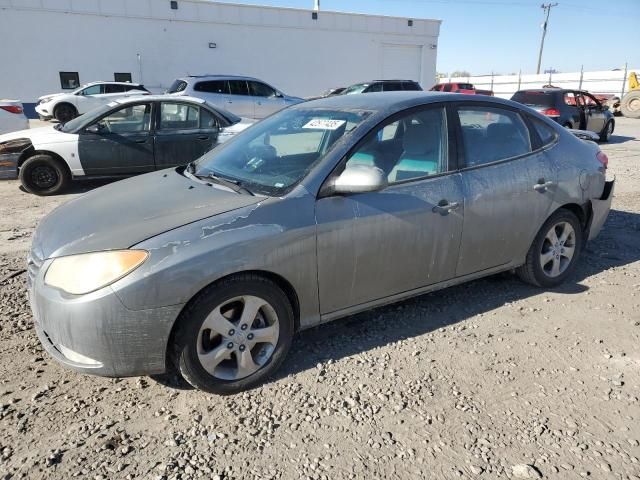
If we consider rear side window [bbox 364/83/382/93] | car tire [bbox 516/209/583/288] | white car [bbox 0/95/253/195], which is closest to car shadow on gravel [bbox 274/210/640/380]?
car tire [bbox 516/209/583/288]

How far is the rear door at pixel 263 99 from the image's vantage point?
16.2m

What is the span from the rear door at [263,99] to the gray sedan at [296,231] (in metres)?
12.6

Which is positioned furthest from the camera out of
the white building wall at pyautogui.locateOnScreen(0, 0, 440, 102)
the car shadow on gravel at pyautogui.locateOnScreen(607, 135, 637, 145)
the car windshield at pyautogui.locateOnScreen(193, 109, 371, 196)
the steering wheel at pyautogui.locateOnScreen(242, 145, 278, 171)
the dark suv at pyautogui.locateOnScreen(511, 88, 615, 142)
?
the white building wall at pyautogui.locateOnScreen(0, 0, 440, 102)

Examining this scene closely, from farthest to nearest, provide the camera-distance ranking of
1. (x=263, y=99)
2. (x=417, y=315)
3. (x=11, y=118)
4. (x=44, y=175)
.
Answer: (x=263, y=99)
(x=11, y=118)
(x=44, y=175)
(x=417, y=315)

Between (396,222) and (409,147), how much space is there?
2.01 ft

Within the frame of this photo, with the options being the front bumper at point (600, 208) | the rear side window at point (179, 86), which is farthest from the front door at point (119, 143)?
the rear side window at point (179, 86)

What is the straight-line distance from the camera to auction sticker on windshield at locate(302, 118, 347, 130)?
11.4 ft

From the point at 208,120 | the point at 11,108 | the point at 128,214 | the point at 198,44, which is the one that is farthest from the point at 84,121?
the point at 198,44

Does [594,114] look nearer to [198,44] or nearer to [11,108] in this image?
[11,108]

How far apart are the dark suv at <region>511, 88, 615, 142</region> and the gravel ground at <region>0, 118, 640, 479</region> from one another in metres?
11.6

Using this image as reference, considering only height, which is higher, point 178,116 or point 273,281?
point 178,116

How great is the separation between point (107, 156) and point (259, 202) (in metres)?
5.83

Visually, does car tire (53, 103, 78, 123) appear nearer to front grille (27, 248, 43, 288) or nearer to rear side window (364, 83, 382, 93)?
rear side window (364, 83, 382, 93)

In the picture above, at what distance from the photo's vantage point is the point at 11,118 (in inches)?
431
